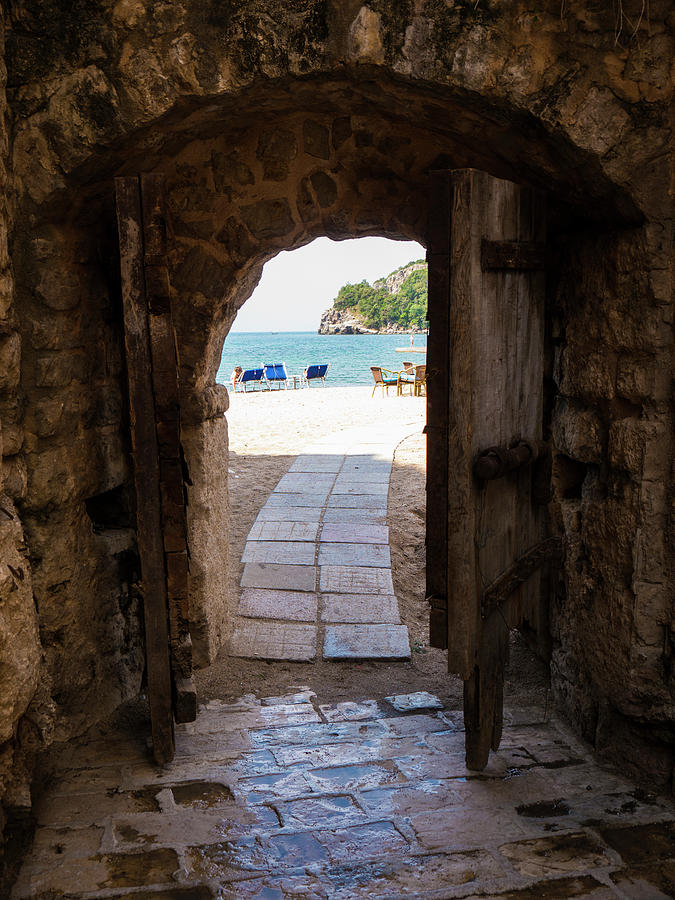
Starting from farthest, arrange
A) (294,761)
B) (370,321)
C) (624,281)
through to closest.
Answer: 1. (370,321)
2. (294,761)
3. (624,281)

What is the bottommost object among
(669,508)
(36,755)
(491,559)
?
(36,755)

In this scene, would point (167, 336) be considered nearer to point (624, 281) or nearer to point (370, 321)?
point (624, 281)

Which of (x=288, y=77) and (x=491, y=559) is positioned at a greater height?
(x=288, y=77)

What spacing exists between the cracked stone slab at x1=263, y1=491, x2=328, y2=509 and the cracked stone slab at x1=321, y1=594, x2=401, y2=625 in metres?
1.76

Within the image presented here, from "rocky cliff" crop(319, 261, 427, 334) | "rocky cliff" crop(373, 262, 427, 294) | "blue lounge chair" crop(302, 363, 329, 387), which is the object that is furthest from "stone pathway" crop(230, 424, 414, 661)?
"rocky cliff" crop(373, 262, 427, 294)

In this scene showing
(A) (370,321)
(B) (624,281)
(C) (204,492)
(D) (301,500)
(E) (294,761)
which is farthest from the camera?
(A) (370,321)

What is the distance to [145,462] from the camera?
8.91 feet

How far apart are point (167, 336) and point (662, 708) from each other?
2245 millimetres

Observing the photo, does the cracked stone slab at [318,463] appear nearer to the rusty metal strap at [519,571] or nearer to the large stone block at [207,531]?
the large stone block at [207,531]

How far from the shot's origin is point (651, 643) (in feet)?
8.77

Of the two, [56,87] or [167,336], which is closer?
[56,87]

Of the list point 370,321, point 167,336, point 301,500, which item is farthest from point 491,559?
point 370,321

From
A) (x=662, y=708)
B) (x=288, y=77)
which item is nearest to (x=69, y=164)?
(x=288, y=77)

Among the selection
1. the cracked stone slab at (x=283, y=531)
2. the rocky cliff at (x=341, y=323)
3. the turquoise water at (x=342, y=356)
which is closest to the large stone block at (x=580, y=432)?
the cracked stone slab at (x=283, y=531)
